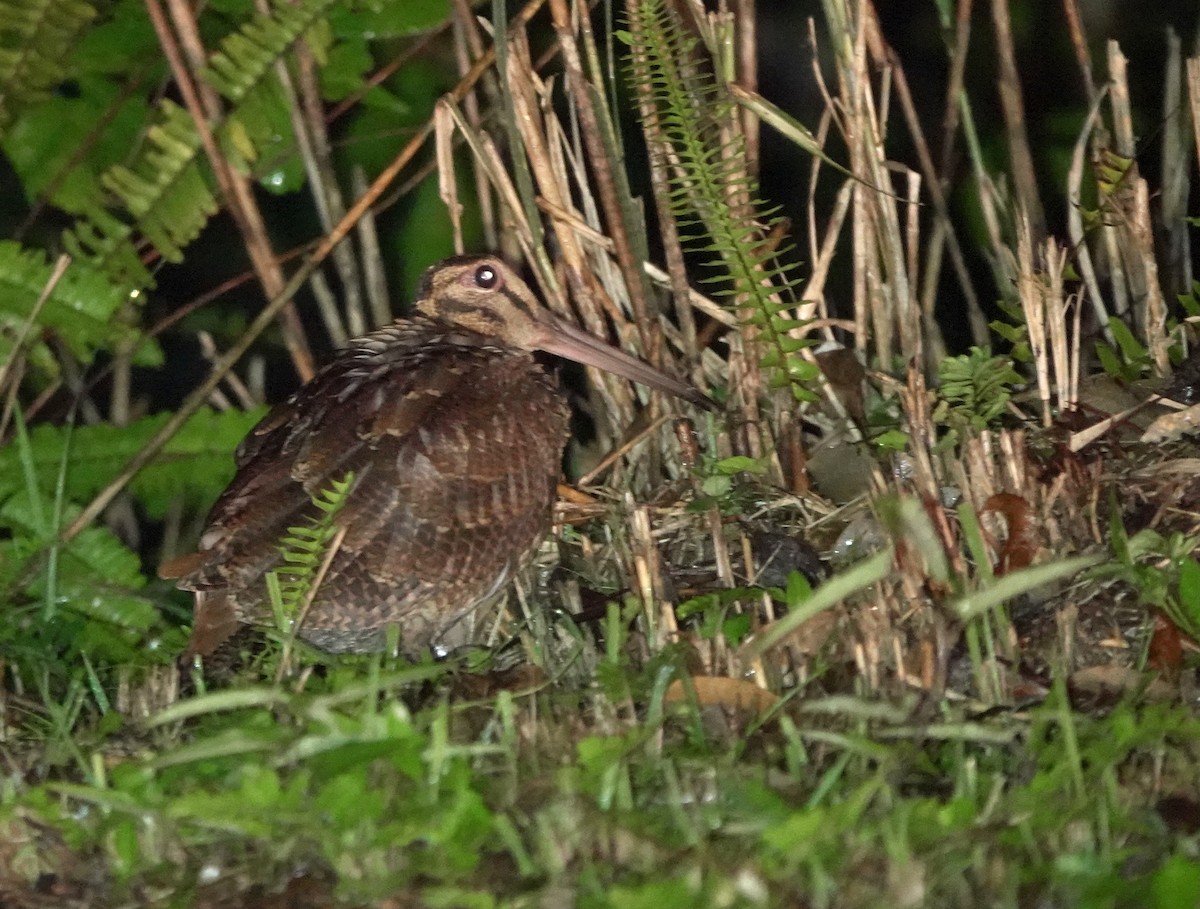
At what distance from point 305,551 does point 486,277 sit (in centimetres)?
105

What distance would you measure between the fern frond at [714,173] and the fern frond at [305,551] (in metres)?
1.05

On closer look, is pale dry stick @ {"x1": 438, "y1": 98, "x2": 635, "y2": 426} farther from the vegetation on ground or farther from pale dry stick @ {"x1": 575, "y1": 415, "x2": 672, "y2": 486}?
pale dry stick @ {"x1": 575, "y1": 415, "x2": 672, "y2": 486}

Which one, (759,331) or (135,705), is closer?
(135,705)

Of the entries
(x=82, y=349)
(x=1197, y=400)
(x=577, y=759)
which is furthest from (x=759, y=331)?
(x=82, y=349)

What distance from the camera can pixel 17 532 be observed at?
4586 millimetres

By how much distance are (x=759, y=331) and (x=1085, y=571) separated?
1.08 m

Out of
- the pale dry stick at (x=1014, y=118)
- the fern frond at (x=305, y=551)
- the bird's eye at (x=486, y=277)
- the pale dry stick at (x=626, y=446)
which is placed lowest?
the pale dry stick at (x=626, y=446)

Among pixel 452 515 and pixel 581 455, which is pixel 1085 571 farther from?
pixel 581 455

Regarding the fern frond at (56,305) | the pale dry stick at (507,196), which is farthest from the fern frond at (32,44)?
the pale dry stick at (507,196)

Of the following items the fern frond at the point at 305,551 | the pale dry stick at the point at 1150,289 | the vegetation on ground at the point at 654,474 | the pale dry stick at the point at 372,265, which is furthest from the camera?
the pale dry stick at the point at 372,265

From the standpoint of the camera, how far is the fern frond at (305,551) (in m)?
3.38

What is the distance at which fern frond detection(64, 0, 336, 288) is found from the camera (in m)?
4.62

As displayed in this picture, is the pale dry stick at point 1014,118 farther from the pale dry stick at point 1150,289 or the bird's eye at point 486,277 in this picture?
the bird's eye at point 486,277

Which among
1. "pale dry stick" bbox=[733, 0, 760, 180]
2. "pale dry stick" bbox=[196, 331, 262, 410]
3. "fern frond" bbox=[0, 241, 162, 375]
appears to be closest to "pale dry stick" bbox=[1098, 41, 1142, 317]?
"pale dry stick" bbox=[733, 0, 760, 180]
